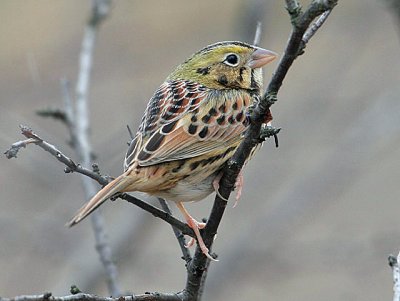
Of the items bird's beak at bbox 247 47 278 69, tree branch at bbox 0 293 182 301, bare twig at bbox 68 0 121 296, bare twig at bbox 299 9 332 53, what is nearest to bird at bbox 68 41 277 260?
bird's beak at bbox 247 47 278 69

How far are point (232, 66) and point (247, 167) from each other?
12.9ft

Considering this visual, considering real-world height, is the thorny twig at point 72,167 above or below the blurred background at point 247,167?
below

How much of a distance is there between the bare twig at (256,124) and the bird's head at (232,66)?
135cm

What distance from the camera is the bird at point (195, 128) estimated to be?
4289 millimetres

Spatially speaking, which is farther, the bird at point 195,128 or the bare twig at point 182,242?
the bird at point 195,128

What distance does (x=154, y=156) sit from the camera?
14.2ft

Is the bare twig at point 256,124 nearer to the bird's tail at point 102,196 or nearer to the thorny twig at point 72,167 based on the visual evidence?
the thorny twig at point 72,167

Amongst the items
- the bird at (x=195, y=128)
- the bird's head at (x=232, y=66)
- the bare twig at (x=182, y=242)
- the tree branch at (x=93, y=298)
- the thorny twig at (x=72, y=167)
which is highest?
the bird's head at (x=232, y=66)

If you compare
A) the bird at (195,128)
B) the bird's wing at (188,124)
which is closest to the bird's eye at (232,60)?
the bird at (195,128)

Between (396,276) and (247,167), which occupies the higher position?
(247,167)

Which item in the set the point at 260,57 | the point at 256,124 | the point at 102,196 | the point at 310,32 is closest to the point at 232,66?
the point at 260,57

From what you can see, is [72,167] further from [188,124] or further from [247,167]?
[247,167]

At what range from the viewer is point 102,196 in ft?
12.4

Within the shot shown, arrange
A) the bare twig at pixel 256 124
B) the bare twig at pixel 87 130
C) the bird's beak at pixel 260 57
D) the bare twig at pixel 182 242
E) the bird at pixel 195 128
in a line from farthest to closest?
the bird's beak at pixel 260 57, the bare twig at pixel 87 130, the bird at pixel 195 128, the bare twig at pixel 182 242, the bare twig at pixel 256 124
